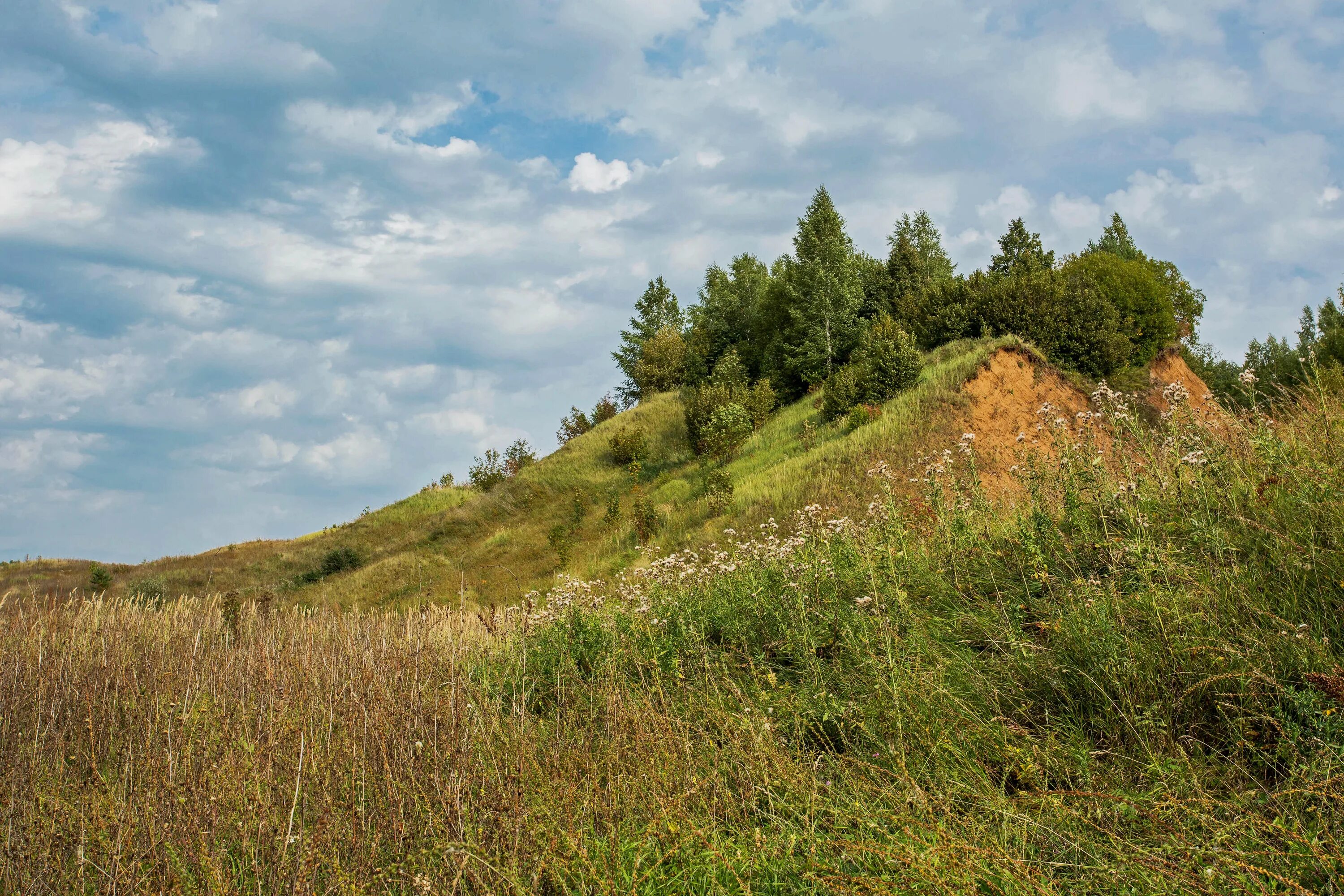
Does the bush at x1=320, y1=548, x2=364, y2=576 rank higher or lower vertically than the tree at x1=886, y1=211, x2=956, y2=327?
lower

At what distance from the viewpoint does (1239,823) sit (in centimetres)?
310

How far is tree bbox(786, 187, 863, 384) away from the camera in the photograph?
29.4 meters

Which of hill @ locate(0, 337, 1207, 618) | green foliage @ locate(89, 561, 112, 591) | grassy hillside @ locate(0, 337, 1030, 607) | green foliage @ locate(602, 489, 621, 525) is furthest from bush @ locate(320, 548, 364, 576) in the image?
green foliage @ locate(602, 489, 621, 525)

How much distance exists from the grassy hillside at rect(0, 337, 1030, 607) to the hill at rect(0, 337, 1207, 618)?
0.20 feet

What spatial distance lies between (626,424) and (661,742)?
25354 millimetres

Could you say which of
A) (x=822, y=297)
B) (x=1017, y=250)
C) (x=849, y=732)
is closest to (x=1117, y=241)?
(x=1017, y=250)

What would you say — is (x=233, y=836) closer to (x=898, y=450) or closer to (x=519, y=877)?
(x=519, y=877)

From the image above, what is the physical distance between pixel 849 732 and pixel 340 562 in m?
25.9

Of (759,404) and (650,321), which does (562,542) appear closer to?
(759,404)

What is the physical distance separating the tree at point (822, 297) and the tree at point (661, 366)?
9.45m

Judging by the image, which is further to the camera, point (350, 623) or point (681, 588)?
point (350, 623)

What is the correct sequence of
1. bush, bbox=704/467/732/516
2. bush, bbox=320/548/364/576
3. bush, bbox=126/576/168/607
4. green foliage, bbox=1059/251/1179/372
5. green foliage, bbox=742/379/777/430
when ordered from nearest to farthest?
bush, bbox=704/467/732/516, bush, bbox=126/576/168/607, green foliage, bbox=1059/251/1179/372, green foliage, bbox=742/379/777/430, bush, bbox=320/548/364/576

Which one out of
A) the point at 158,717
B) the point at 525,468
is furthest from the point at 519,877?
the point at 525,468

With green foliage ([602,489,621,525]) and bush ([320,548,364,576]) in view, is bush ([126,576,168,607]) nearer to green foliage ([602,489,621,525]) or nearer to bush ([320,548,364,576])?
bush ([320,548,364,576])
